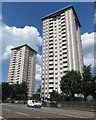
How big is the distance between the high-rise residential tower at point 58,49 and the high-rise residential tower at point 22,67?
41555 mm

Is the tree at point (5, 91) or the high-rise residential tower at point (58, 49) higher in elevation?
the high-rise residential tower at point (58, 49)

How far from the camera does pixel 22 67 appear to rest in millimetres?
107688

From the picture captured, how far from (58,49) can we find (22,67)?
50.5 metres

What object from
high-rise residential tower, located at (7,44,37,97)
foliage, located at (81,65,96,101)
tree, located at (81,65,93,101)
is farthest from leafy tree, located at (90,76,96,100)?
high-rise residential tower, located at (7,44,37,97)

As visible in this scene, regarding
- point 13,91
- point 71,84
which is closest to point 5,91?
point 13,91

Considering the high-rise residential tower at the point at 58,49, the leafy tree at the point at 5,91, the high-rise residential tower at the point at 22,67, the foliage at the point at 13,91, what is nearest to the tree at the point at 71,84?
the high-rise residential tower at the point at 58,49

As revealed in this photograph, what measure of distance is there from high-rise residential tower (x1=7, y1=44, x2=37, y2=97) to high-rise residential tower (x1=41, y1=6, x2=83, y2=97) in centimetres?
4156

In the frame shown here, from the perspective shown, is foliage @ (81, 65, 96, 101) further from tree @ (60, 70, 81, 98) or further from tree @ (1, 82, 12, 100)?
tree @ (1, 82, 12, 100)

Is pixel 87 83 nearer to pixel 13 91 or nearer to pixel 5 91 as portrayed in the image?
pixel 5 91

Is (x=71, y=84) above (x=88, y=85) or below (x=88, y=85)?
below

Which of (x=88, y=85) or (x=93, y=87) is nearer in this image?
(x=93, y=87)

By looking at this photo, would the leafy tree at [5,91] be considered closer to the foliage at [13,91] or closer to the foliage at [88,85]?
the foliage at [13,91]

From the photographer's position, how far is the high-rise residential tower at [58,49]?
2457 inches

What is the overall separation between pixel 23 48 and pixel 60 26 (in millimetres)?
53097
